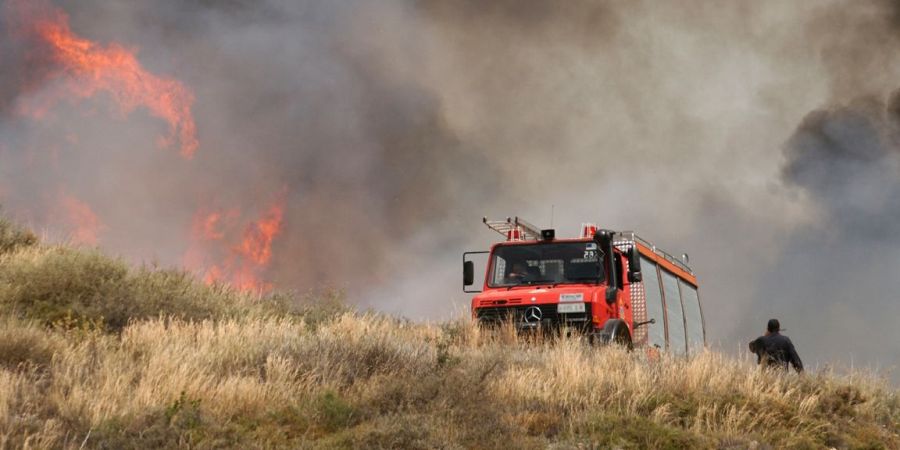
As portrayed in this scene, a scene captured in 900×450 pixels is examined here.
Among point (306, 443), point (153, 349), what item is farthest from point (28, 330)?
point (306, 443)

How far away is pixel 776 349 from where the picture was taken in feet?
46.3

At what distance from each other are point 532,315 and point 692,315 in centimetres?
724

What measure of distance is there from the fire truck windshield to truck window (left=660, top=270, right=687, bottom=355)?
382 centimetres

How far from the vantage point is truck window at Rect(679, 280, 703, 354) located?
19.6m

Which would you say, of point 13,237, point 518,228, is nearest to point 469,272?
point 518,228

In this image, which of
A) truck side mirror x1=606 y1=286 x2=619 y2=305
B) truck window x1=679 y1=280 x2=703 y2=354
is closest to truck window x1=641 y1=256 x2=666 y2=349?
truck window x1=679 y1=280 x2=703 y2=354

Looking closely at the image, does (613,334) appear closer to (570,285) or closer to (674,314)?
(570,285)

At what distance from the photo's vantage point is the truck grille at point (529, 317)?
1412 centimetres

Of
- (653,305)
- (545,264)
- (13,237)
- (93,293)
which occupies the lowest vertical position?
(93,293)

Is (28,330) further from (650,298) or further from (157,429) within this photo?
(650,298)

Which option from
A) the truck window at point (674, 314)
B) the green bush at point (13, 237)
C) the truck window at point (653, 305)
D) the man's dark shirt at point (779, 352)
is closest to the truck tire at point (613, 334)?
the truck window at point (653, 305)

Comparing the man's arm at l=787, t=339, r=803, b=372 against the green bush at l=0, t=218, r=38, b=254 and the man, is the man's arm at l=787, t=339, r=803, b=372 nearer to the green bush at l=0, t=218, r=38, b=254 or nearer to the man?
the man

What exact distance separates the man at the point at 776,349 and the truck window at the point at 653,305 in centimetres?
237

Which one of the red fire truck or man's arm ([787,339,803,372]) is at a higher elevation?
the red fire truck
